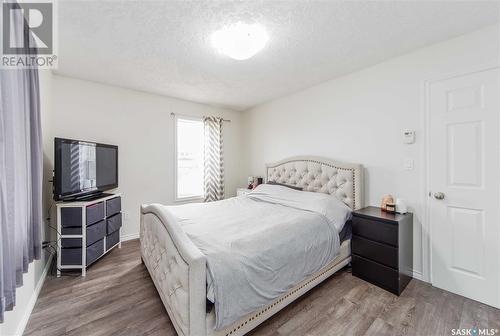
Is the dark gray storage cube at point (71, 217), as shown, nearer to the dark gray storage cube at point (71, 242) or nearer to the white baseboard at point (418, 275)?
the dark gray storage cube at point (71, 242)

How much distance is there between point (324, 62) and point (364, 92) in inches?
27.2

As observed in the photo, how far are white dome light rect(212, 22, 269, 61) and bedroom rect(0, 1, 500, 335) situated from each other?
1 centimetres

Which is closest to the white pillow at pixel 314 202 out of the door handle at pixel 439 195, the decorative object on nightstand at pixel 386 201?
the decorative object on nightstand at pixel 386 201

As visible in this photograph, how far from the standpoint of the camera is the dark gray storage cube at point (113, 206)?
112 inches

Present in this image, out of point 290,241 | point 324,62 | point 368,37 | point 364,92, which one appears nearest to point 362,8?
point 368,37

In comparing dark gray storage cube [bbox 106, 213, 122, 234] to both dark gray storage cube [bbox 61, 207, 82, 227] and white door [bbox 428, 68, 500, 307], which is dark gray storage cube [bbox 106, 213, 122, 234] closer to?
dark gray storage cube [bbox 61, 207, 82, 227]

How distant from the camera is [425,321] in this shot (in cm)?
172

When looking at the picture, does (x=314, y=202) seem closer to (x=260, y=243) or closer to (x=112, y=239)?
(x=260, y=243)

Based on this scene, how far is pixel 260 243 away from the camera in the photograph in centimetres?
168

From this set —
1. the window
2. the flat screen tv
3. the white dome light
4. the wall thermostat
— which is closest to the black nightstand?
the wall thermostat

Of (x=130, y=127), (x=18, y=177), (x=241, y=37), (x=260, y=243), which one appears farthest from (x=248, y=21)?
(x=130, y=127)

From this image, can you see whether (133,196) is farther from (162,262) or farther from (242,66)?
(242,66)

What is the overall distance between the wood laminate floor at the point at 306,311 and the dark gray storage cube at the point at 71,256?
0.17 meters

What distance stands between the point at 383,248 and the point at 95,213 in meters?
3.28
